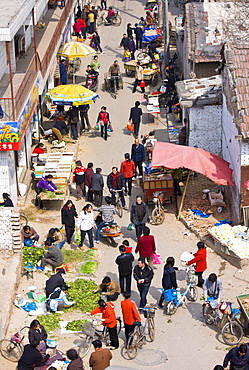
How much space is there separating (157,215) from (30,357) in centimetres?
839

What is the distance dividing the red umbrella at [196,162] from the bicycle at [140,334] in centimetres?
590

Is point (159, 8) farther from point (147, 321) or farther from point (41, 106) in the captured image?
point (147, 321)

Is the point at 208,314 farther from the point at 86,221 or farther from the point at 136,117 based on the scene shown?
the point at 136,117

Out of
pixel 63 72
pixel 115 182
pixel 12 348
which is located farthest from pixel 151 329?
pixel 63 72

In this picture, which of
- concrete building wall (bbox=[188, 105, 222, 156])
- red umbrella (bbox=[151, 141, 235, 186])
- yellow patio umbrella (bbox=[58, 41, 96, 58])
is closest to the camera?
red umbrella (bbox=[151, 141, 235, 186])

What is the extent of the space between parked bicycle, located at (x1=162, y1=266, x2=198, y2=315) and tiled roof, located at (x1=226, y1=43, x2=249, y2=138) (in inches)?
180

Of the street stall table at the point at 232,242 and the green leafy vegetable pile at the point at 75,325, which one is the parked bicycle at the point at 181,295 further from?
the street stall table at the point at 232,242

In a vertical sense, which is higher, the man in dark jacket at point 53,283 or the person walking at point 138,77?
the person walking at point 138,77

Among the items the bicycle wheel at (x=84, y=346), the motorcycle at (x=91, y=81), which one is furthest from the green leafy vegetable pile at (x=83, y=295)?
the motorcycle at (x=91, y=81)

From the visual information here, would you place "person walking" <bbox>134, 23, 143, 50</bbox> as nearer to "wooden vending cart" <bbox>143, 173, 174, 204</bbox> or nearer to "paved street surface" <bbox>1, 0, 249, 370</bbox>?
"paved street surface" <bbox>1, 0, 249, 370</bbox>

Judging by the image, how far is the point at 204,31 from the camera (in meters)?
28.5

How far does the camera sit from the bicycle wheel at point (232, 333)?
51.5 ft

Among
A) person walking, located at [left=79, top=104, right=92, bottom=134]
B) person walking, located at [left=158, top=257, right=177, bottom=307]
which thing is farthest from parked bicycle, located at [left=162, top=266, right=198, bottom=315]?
person walking, located at [left=79, top=104, right=92, bottom=134]

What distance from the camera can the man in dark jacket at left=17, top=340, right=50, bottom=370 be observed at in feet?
46.1
